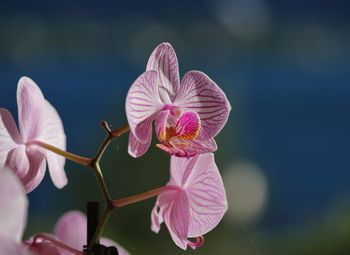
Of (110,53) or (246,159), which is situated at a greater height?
(110,53)

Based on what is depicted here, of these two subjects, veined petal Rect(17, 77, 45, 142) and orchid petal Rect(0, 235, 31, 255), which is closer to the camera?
orchid petal Rect(0, 235, 31, 255)

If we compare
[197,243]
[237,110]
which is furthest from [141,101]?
[237,110]

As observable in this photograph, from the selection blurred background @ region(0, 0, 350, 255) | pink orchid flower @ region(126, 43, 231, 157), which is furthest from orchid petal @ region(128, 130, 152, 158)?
blurred background @ region(0, 0, 350, 255)

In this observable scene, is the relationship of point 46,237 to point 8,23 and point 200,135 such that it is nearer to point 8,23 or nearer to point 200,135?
point 200,135

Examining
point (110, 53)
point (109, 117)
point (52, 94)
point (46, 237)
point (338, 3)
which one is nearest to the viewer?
point (46, 237)

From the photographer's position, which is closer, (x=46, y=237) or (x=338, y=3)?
(x=46, y=237)

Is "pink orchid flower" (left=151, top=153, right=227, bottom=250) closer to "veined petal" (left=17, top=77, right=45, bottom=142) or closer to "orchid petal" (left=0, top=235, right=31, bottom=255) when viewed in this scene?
"veined petal" (left=17, top=77, right=45, bottom=142)

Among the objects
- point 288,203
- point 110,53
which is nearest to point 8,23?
point 110,53

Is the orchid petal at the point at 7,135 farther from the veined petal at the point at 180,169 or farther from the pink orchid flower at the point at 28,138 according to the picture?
the veined petal at the point at 180,169
